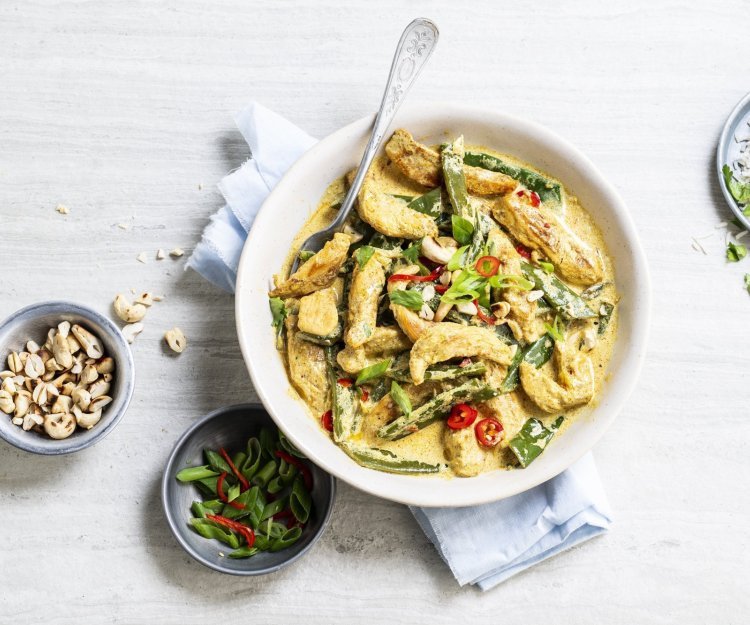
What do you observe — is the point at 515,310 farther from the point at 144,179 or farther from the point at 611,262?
the point at 144,179

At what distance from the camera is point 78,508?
13.0 feet

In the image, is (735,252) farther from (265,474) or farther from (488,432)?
(265,474)

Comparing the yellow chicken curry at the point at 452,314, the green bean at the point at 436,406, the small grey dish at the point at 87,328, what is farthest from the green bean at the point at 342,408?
Result: the small grey dish at the point at 87,328

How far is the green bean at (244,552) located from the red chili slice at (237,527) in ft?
0.09

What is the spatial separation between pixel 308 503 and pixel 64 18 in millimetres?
3243

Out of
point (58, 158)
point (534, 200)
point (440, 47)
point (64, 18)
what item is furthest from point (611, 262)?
point (64, 18)

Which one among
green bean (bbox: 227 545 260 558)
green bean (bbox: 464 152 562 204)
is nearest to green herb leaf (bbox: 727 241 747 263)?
green bean (bbox: 464 152 562 204)

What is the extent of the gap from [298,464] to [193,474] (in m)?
0.56

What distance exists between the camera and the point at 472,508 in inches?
153

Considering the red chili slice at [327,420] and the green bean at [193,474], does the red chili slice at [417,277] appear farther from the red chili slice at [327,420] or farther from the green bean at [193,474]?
the green bean at [193,474]

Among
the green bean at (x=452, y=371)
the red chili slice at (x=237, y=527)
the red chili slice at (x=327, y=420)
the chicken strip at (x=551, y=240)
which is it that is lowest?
the red chili slice at (x=237, y=527)

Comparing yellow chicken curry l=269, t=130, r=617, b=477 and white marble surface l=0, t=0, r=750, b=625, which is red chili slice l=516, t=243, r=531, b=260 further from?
white marble surface l=0, t=0, r=750, b=625

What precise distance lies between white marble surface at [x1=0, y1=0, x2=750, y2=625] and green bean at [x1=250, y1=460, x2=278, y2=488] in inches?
18.2

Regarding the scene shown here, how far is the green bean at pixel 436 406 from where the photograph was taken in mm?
3520
